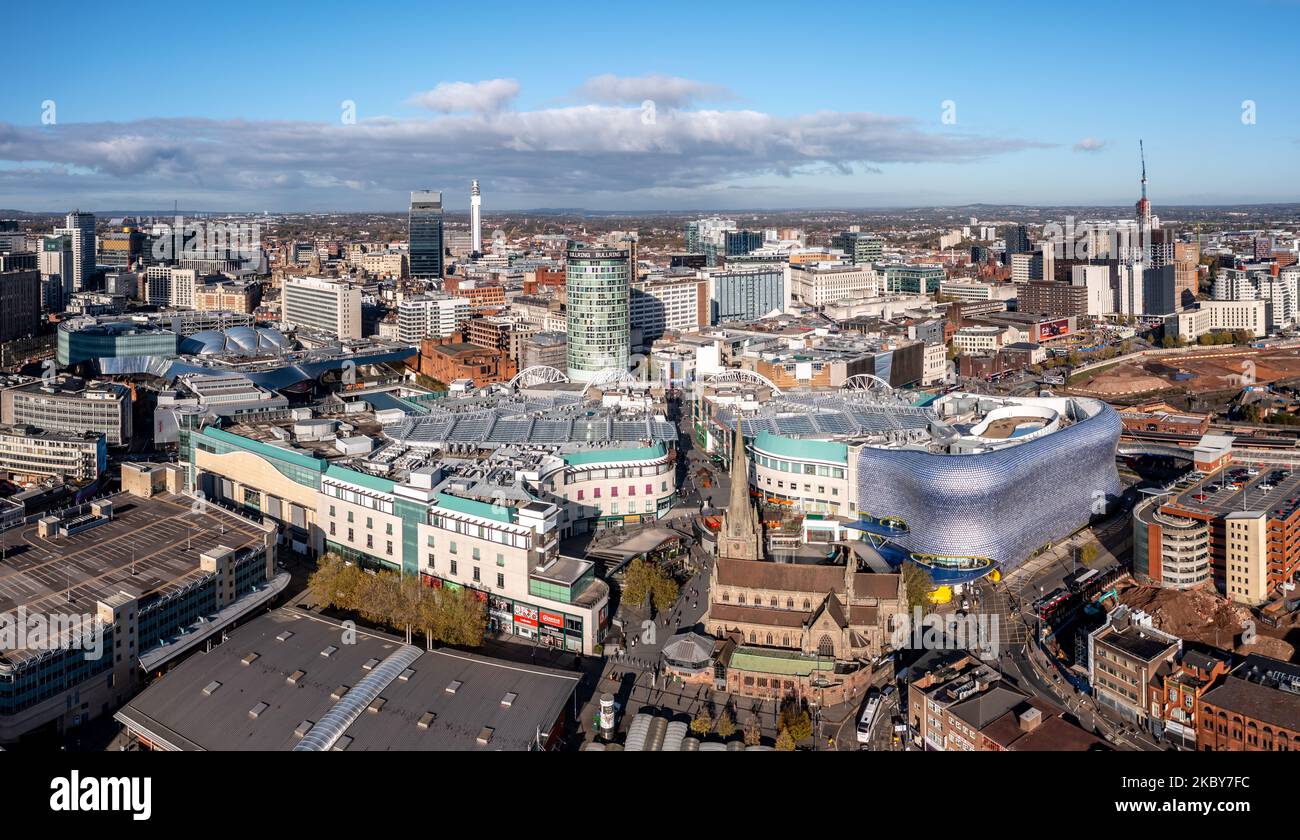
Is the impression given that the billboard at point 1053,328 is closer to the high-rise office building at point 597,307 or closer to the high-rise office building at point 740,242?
the high-rise office building at point 597,307

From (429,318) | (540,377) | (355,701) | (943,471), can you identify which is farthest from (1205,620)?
(429,318)

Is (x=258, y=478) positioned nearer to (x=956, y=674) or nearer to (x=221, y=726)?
(x=221, y=726)

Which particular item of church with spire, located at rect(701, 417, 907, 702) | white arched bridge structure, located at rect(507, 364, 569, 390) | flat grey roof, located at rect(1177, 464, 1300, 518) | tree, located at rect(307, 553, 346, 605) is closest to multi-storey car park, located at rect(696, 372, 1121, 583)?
flat grey roof, located at rect(1177, 464, 1300, 518)

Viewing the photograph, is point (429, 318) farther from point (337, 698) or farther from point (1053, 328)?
point (337, 698)

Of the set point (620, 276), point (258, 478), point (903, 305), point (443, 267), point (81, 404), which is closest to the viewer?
point (258, 478)

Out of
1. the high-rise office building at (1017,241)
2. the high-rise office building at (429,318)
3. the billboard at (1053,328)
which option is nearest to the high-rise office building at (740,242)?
A: the high-rise office building at (1017,241)

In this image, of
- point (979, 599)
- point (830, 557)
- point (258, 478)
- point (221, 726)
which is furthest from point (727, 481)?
point (221, 726)

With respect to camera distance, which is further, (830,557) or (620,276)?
(620,276)

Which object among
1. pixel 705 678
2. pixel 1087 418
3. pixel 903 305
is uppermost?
pixel 903 305
